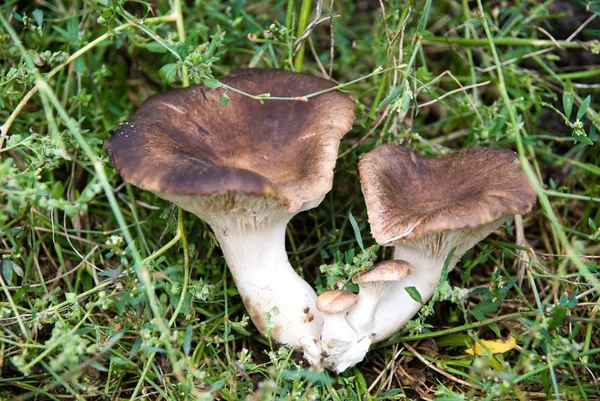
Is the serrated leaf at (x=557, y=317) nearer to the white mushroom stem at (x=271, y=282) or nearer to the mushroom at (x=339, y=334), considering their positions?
the mushroom at (x=339, y=334)

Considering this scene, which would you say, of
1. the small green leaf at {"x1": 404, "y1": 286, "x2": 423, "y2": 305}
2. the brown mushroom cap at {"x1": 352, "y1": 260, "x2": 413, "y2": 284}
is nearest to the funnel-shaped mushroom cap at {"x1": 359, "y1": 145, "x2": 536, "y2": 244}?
the brown mushroom cap at {"x1": 352, "y1": 260, "x2": 413, "y2": 284}

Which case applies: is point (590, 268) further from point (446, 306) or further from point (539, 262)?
point (446, 306)

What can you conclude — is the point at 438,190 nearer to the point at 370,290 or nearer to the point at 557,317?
the point at 370,290

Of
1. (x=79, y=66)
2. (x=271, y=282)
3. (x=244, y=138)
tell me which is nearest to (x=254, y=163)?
(x=244, y=138)

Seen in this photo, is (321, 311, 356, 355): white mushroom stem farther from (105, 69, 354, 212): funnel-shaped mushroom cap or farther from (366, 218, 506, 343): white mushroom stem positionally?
(105, 69, 354, 212): funnel-shaped mushroom cap

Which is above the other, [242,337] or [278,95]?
[278,95]

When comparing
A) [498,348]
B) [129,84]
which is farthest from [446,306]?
[129,84]
